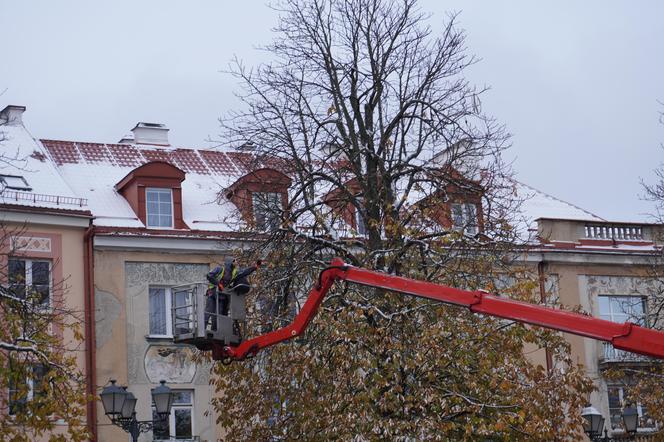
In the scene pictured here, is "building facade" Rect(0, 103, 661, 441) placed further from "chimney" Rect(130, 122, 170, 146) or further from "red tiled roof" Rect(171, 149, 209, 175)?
"chimney" Rect(130, 122, 170, 146)

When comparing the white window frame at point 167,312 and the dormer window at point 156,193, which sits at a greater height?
the dormer window at point 156,193

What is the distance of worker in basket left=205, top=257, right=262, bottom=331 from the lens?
2044cm

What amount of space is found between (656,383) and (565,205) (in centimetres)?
1724

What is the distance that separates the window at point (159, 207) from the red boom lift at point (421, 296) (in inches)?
587

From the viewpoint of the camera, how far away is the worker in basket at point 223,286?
805 inches

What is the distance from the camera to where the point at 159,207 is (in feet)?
126

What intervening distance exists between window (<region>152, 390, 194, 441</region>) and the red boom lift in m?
13.6

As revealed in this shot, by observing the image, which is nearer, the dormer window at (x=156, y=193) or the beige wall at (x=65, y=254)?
the beige wall at (x=65, y=254)

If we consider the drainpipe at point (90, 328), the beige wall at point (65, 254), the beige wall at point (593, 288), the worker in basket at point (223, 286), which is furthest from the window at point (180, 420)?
the worker in basket at point (223, 286)

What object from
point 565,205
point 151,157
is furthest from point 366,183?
point 565,205

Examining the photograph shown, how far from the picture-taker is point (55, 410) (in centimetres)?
2373

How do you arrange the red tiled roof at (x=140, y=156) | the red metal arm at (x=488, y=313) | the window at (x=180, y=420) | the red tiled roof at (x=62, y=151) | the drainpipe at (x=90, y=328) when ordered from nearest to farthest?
the red metal arm at (x=488, y=313) < the drainpipe at (x=90, y=328) < the window at (x=180, y=420) < the red tiled roof at (x=62, y=151) < the red tiled roof at (x=140, y=156)

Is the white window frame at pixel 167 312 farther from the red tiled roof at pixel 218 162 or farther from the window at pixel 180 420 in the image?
the red tiled roof at pixel 218 162

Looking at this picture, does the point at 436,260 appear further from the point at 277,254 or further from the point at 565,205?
the point at 565,205
